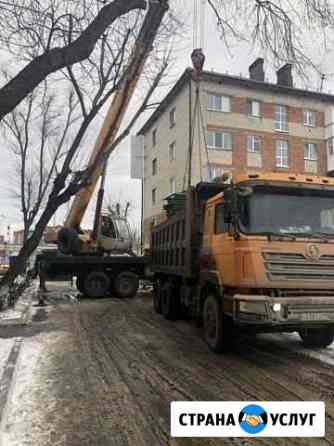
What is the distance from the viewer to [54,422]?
404cm

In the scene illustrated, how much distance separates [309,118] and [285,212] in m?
28.4

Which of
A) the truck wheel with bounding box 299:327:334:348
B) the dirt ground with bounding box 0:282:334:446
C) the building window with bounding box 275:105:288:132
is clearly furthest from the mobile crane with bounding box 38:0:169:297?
the building window with bounding box 275:105:288:132

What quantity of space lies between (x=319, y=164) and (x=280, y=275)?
2791 cm

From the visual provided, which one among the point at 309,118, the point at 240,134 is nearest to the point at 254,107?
the point at 240,134

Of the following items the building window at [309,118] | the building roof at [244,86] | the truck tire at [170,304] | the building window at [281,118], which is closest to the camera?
the truck tire at [170,304]

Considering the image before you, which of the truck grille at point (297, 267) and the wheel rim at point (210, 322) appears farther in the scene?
the wheel rim at point (210, 322)

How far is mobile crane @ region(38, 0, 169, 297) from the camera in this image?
14.2 meters

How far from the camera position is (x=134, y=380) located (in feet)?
17.7

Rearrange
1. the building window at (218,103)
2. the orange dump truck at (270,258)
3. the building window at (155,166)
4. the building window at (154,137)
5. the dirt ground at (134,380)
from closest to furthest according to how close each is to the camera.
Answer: the dirt ground at (134,380), the orange dump truck at (270,258), the building window at (218,103), the building window at (155,166), the building window at (154,137)

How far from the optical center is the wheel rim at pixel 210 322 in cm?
686

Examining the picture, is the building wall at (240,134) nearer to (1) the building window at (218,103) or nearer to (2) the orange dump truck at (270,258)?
(1) the building window at (218,103)

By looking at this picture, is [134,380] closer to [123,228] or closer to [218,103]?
[123,228]

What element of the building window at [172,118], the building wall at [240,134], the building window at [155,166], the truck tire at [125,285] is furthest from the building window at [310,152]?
the truck tire at [125,285]

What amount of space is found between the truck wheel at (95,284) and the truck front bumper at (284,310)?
34.2ft
